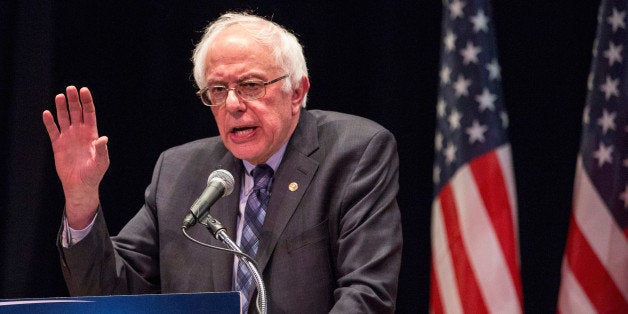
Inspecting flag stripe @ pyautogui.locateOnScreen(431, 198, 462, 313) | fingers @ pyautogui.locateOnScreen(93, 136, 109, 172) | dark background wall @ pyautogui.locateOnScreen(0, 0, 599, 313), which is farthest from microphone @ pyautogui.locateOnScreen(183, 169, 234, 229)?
dark background wall @ pyautogui.locateOnScreen(0, 0, 599, 313)

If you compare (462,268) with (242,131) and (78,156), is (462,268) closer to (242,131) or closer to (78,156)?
(242,131)

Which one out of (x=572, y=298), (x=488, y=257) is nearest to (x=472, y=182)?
(x=488, y=257)

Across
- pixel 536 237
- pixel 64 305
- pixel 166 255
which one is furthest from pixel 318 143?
pixel 536 237

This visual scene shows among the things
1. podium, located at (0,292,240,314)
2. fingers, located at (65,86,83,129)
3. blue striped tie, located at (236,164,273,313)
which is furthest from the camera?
blue striped tie, located at (236,164,273,313)

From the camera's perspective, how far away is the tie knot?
2.71 meters

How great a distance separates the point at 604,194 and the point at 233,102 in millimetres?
1419

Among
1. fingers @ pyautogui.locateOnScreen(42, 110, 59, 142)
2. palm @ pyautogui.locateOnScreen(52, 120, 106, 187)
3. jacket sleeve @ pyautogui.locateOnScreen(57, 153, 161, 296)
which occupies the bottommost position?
jacket sleeve @ pyautogui.locateOnScreen(57, 153, 161, 296)

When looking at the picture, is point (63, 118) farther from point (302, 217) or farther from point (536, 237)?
point (536, 237)

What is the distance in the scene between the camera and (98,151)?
2.38m

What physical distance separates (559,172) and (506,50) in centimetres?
59

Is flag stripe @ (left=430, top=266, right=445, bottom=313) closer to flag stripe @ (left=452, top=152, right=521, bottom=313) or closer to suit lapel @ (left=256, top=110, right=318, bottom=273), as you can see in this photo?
flag stripe @ (left=452, top=152, right=521, bottom=313)

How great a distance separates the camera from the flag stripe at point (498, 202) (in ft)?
9.90

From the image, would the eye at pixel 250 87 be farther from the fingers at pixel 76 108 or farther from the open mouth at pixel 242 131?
the fingers at pixel 76 108

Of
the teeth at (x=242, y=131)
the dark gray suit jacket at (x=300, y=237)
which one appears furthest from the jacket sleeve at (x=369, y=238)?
the teeth at (x=242, y=131)
